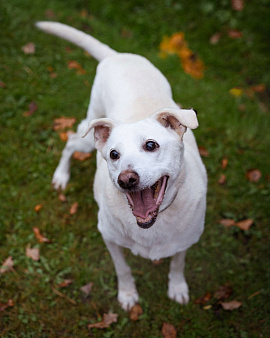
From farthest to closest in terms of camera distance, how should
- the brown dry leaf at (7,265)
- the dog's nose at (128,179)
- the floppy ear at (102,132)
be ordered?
1. the brown dry leaf at (7,265)
2. the floppy ear at (102,132)
3. the dog's nose at (128,179)

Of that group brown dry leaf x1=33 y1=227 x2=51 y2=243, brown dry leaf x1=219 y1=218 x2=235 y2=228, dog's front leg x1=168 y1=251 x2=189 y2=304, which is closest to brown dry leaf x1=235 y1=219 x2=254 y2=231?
brown dry leaf x1=219 y1=218 x2=235 y2=228

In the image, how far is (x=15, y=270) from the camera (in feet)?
12.0

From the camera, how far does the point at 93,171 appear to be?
442 centimetres

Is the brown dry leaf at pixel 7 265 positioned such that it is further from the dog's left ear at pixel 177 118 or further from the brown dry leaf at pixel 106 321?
the dog's left ear at pixel 177 118

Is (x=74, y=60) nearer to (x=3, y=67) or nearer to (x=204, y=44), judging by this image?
(x=3, y=67)

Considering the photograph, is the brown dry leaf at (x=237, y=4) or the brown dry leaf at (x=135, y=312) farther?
the brown dry leaf at (x=237, y=4)

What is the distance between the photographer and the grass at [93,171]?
3.38 m

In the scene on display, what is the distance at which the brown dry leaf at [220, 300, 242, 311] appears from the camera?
3.35 m

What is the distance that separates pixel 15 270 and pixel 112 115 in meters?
1.94

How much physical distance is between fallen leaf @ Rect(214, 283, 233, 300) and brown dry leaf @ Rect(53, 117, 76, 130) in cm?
288

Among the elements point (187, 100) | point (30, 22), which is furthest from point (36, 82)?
point (187, 100)

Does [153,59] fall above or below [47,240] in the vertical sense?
above

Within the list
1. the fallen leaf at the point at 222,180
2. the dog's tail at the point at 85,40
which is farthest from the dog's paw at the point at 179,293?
the dog's tail at the point at 85,40

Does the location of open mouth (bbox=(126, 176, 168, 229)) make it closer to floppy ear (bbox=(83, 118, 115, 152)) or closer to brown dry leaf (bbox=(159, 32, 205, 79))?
floppy ear (bbox=(83, 118, 115, 152))
